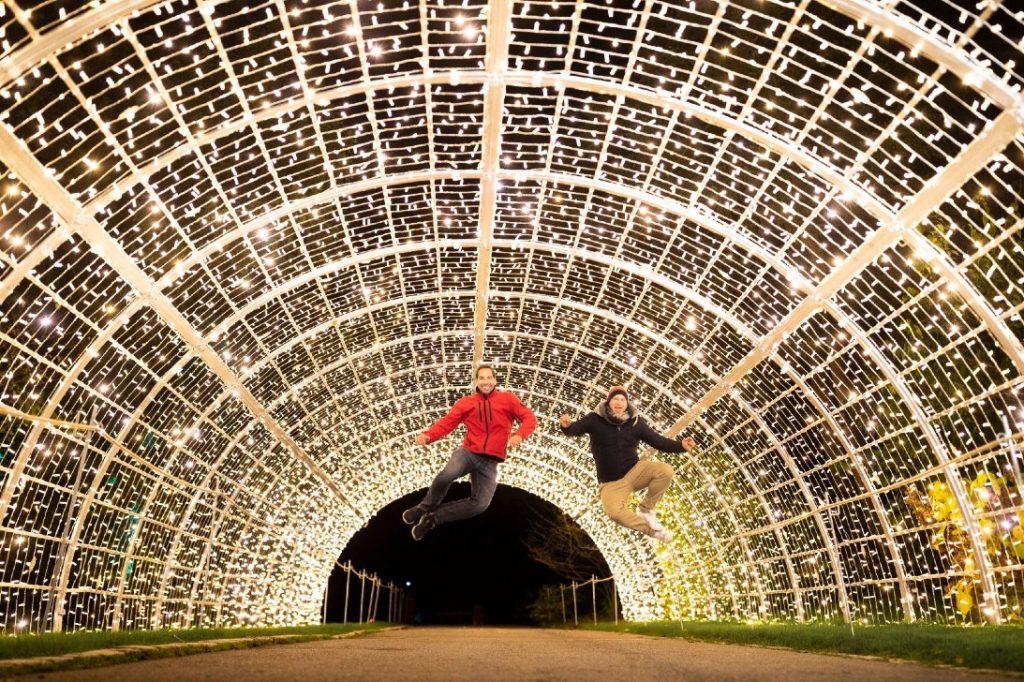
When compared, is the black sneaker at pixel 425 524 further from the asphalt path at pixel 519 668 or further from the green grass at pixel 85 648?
the green grass at pixel 85 648

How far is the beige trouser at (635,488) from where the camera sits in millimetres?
12406

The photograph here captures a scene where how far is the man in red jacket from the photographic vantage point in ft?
38.5

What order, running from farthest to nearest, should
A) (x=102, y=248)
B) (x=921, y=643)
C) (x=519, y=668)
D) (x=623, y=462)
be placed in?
1. (x=102, y=248)
2. (x=623, y=462)
3. (x=921, y=643)
4. (x=519, y=668)

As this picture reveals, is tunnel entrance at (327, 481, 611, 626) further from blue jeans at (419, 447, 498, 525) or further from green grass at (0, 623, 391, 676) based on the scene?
blue jeans at (419, 447, 498, 525)

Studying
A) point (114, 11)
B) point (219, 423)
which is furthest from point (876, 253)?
point (219, 423)

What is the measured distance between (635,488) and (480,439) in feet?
8.08

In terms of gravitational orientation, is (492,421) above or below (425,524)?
above

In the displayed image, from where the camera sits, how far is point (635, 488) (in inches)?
504

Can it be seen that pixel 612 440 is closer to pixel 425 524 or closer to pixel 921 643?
pixel 425 524

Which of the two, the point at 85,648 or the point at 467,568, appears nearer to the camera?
the point at 85,648

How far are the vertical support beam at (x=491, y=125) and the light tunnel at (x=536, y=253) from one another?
0.22ft

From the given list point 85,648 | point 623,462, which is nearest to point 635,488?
point 623,462

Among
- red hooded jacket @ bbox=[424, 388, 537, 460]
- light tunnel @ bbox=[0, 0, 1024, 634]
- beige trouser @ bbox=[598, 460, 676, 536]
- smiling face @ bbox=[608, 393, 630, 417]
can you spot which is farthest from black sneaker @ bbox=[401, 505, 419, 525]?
light tunnel @ bbox=[0, 0, 1024, 634]

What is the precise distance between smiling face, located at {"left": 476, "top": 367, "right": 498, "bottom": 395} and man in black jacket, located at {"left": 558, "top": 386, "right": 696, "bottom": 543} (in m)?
1.30
